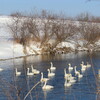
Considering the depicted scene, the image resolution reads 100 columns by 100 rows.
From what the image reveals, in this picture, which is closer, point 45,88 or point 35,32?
point 45,88

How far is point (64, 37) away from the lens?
4469cm

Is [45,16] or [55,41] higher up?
[45,16]

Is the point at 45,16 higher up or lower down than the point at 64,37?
higher up

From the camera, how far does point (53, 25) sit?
45.3 meters

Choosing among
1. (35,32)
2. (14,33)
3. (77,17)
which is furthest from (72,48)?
(77,17)

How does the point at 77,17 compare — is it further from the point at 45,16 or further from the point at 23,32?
the point at 23,32

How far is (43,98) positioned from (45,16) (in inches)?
1369

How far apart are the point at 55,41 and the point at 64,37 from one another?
82.9 inches

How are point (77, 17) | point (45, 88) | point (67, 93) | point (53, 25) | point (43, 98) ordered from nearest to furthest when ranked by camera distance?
point (43, 98) → point (67, 93) → point (45, 88) → point (53, 25) → point (77, 17)

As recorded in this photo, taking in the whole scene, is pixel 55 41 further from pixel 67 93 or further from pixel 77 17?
pixel 67 93

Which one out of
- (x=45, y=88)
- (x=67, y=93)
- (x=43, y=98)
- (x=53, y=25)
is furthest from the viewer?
(x=53, y=25)

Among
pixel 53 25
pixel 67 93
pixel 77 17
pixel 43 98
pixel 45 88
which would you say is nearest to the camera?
pixel 43 98

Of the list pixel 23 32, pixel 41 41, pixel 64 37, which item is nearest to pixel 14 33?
pixel 23 32

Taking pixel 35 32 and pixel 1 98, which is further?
pixel 35 32
